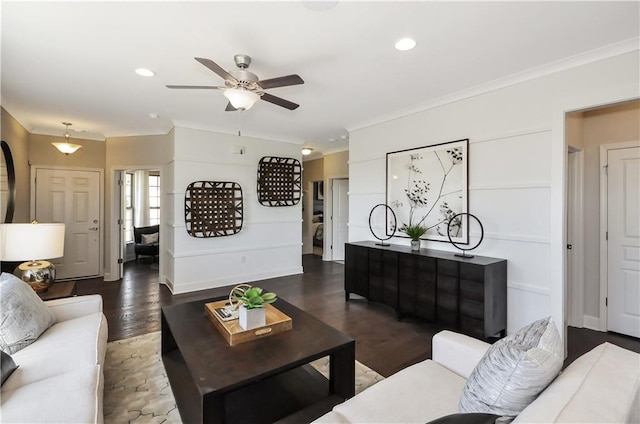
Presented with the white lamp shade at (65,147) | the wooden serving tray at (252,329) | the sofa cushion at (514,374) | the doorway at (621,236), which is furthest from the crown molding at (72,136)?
the doorway at (621,236)

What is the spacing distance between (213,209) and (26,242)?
2547 mm

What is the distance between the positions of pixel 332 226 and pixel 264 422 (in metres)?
5.90

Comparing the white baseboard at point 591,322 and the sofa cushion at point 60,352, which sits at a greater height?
the sofa cushion at point 60,352

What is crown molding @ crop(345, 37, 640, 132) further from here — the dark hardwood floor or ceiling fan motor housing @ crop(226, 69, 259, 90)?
the dark hardwood floor

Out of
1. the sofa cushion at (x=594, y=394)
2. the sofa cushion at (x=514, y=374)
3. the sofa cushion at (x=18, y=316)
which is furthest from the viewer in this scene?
the sofa cushion at (x=18, y=316)

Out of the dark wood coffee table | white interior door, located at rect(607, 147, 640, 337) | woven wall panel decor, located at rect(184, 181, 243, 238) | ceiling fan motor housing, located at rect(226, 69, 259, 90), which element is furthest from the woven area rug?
white interior door, located at rect(607, 147, 640, 337)

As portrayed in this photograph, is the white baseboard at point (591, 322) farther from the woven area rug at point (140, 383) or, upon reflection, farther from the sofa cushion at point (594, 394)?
the sofa cushion at point (594, 394)

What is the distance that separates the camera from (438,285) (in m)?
3.29

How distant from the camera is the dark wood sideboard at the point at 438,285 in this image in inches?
116

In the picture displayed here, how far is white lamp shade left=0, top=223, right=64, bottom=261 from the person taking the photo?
8.44ft

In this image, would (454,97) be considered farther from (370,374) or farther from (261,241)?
(261,241)

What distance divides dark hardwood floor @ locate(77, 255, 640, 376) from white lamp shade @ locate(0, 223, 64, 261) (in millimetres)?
1114

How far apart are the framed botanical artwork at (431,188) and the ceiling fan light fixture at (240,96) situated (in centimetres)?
226

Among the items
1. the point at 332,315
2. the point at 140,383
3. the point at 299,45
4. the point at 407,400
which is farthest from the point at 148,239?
the point at 407,400
